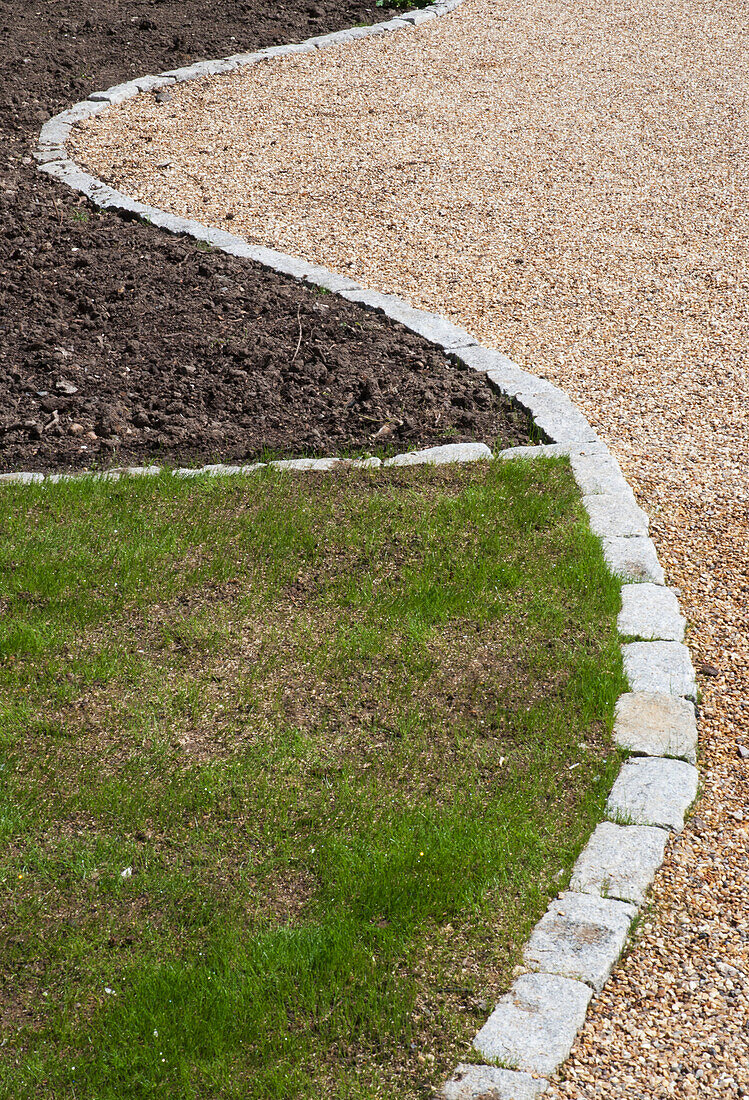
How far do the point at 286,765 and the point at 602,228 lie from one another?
201 inches

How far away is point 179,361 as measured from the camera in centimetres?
534

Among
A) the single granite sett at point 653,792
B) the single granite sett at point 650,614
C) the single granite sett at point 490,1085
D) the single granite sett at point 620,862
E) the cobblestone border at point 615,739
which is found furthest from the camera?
the single granite sett at point 650,614

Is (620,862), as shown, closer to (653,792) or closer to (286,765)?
(653,792)

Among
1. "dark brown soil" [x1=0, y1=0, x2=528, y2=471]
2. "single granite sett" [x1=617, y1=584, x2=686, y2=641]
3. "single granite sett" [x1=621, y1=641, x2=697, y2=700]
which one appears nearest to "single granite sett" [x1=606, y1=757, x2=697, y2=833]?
"single granite sett" [x1=621, y1=641, x2=697, y2=700]

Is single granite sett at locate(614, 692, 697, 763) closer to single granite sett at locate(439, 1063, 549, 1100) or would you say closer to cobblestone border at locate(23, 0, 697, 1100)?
cobblestone border at locate(23, 0, 697, 1100)

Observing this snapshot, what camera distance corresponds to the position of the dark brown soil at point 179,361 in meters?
4.87

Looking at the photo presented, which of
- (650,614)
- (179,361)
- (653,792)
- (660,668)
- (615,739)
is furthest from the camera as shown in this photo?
(179,361)

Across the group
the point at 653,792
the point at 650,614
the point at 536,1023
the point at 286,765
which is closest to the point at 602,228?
the point at 650,614

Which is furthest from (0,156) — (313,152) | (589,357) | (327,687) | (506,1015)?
(506,1015)

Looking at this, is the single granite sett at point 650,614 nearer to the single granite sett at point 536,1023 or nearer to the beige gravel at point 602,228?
the beige gravel at point 602,228

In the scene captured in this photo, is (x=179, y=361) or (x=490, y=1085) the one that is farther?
(x=179, y=361)

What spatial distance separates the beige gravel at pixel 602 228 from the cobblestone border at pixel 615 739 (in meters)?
0.08

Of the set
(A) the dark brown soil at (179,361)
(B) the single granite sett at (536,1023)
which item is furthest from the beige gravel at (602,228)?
(A) the dark brown soil at (179,361)

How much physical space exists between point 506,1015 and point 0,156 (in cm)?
748
